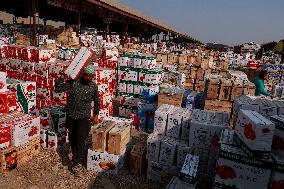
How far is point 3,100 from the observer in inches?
263

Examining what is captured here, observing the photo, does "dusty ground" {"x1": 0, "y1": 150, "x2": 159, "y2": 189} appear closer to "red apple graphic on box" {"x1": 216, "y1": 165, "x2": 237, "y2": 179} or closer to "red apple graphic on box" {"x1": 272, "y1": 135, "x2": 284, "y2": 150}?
"red apple graphic on box" {"x1": 216, "y1": 165, "x2": 237, "y2": 179}

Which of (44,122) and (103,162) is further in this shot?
(44,122)

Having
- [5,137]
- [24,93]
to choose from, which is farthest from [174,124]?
[24,93]

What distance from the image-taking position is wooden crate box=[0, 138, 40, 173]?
601 centimetres

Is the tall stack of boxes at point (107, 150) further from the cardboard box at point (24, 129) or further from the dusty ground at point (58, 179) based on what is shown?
the cardboard box at point (24, 129)

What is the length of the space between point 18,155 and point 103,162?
195 centimetres

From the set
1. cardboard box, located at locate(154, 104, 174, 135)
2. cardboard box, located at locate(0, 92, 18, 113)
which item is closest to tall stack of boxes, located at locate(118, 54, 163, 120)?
cardboard box, located at locate(154, 104, 174, 135)

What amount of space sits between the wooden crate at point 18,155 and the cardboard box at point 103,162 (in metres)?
1.47

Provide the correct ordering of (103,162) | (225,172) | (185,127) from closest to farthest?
1. (225,172)
2. (103,162)
3. (185,127)

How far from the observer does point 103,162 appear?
6359mm

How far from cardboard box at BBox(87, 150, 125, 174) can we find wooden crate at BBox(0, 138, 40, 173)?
147 cm

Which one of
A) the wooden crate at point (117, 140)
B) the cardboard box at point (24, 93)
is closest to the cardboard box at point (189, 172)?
the wooden crate at point (117, 140)

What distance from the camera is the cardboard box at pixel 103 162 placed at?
6.30 m

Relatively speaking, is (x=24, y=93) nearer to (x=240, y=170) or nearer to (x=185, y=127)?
(x=185, y=127)
